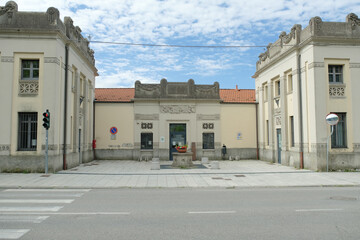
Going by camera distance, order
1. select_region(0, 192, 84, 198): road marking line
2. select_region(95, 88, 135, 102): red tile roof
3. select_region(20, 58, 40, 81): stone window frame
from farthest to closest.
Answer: select_region(95, 88, 135, 102): red tile roof → select_region(20, 58, 40, 81): stone window frame → select_region(0, 192, 84, 198): road marking line

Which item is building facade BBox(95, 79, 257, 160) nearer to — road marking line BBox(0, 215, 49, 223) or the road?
the road

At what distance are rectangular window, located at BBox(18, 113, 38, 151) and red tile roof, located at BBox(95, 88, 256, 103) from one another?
9431 millimetres

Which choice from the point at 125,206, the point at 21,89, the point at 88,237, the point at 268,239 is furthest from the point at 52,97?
the point at 268,239

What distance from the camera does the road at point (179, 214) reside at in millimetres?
5723

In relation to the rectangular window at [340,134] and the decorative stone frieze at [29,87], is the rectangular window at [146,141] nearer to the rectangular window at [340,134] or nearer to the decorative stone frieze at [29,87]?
the decorative stone frieze at [29,87]

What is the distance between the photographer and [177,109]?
80.8 ft

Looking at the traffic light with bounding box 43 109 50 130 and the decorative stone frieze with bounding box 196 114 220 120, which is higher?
the decorative stone frieze with bounding box 196 114 220 120

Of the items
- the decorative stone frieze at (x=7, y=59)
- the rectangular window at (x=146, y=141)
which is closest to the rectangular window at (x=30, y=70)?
the decorative stone frieze at (x=7, y=59)

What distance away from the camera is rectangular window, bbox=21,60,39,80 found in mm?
16125

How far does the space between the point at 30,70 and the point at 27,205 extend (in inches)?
406

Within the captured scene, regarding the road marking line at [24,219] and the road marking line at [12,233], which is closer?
the road marking line at [12,233]

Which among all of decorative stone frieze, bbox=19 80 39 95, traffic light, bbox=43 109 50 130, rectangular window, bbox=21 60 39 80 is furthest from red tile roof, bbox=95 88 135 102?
traffic light, bbox=43 109 50 130

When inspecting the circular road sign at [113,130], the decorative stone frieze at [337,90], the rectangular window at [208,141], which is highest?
the decorative stone frieze at [337,90]

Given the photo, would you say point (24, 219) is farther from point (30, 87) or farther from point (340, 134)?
point (340, 134)
